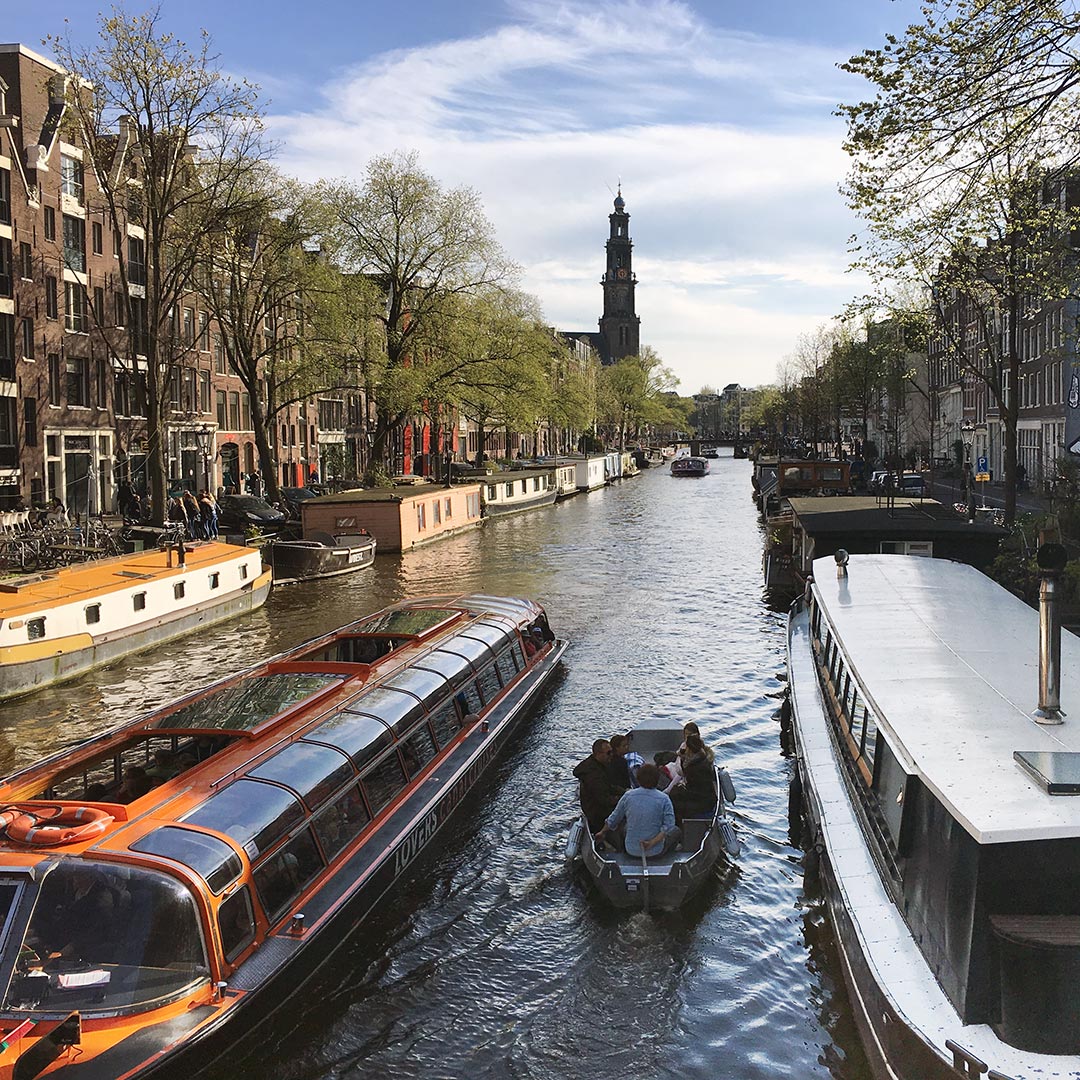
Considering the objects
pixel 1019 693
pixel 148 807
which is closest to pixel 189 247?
pixel 148 807

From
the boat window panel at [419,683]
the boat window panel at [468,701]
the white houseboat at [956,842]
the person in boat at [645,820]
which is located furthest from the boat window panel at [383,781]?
→ the white houseboat at [956,842]

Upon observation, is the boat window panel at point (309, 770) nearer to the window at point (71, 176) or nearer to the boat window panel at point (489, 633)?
the boat window panel at point (489, 633)

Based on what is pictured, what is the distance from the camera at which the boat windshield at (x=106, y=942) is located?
8.27 m

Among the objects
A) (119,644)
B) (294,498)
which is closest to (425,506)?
(294,498)

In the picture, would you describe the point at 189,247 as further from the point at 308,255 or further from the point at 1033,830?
the point at 1033,830

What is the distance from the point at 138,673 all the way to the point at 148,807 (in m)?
14.5

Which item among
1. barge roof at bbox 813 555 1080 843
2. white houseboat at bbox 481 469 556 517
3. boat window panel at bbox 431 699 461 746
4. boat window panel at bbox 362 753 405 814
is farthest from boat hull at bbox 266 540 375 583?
boat window panel at bbox 362 753 405 814

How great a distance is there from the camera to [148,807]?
9.86 metres

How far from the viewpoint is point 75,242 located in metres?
47.7

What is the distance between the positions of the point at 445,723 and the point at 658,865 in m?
4.34

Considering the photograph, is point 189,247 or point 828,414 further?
point 828,414

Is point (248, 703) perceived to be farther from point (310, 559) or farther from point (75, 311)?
point (75, 311)

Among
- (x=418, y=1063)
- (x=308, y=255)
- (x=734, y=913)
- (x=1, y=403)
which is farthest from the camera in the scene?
(x=308, y=255)

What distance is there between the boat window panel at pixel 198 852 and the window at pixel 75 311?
138 ft
